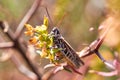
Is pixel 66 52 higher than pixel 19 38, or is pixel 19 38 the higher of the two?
pixel 66 52

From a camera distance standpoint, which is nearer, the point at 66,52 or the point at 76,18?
the point at 66,52

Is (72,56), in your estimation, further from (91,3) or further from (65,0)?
(91,3)

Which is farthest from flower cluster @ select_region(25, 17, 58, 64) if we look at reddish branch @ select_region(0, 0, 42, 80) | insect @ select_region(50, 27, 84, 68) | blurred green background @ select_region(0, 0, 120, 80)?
reddish branch @ select_region(0, 0, 42, 80)

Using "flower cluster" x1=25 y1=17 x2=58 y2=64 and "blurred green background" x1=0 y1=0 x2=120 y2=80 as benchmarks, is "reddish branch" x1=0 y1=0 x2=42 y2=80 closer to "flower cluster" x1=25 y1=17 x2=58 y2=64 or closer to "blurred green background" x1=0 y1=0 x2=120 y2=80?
"blurred green background" x1=0 y1=0 x2=120 y2=80

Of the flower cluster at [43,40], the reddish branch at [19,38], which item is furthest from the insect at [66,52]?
the reddish branch at [19,38]

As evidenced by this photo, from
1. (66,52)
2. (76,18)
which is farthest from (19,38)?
(66,52)

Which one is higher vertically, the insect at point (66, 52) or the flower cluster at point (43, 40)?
the flower cluster at point (43, 40)

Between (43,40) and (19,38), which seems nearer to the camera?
(43,40)

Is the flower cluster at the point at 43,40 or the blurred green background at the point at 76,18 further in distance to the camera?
the blurred green background at the point at 76,18

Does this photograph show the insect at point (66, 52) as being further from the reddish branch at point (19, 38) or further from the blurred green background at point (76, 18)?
the reddish branch at point (19, 38)

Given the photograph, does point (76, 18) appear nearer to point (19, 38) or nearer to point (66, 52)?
point (19, 38)
